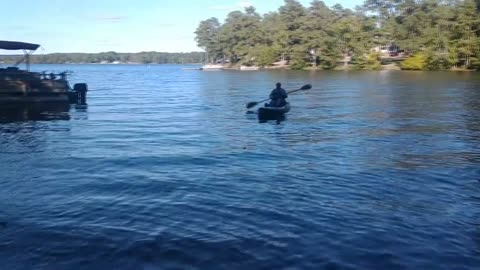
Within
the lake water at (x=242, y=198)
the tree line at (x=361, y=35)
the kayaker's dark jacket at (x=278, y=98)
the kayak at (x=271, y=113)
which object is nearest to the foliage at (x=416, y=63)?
the tree line at (x=361, y=35)

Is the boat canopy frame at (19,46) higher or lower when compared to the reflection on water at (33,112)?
higher

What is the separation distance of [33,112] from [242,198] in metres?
30.5

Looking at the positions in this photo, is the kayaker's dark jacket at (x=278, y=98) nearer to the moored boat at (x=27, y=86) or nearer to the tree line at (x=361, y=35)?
the moored boat at (x=27, y=86)

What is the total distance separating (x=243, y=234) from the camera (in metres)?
Result: 11.4

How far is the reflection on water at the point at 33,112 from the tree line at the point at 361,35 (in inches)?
3731

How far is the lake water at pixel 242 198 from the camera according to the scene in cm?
1027

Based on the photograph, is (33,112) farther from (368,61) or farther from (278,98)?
(368,61)

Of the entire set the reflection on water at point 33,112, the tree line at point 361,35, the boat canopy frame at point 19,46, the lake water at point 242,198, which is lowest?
the lake water at point 242,198

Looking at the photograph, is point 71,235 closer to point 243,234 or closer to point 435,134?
point 243,234

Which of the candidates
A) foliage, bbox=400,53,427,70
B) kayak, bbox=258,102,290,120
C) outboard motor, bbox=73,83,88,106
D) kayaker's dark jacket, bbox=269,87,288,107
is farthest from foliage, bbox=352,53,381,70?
kayak, bbox=258,102,290,120

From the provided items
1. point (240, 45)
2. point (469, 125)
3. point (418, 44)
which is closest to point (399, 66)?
point (418, 44)

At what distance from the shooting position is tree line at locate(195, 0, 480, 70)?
114125mm

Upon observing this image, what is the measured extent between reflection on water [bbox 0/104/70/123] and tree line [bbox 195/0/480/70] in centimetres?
9477

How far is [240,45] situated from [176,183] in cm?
17094
